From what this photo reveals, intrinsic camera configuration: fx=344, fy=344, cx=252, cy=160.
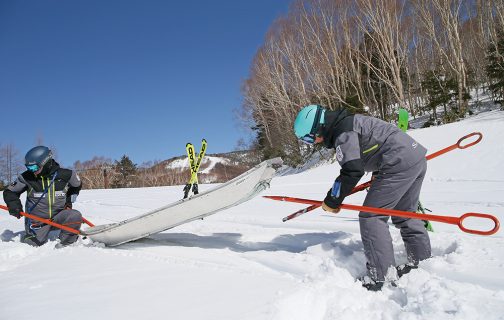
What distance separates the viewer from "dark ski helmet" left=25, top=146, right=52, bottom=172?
406 centimetres

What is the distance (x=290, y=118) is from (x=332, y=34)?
676 centimetres

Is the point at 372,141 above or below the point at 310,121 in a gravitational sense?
below

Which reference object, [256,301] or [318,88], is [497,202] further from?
[318,88]

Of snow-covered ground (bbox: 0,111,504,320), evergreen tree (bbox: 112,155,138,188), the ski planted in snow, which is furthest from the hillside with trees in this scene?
snow-covered ground (bbox: 0,111,504,320)

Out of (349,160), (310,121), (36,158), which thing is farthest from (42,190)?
(349,160)

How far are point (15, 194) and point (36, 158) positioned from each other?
611 millimetres

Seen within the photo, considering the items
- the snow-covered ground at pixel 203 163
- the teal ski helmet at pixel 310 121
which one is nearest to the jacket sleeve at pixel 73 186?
the teal ski helmet at pixel 310 121

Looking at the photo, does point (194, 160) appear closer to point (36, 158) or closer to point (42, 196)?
point (42, 196)

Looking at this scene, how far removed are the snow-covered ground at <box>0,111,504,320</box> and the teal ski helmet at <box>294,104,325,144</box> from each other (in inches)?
41.1

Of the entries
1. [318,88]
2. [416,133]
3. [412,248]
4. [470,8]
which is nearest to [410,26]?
[470,8]

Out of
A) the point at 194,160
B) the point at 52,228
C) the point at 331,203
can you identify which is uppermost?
the point at 194,160

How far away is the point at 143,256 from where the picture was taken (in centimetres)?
337

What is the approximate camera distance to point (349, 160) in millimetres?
2340

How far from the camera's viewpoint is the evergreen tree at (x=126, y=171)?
97.2 ft
